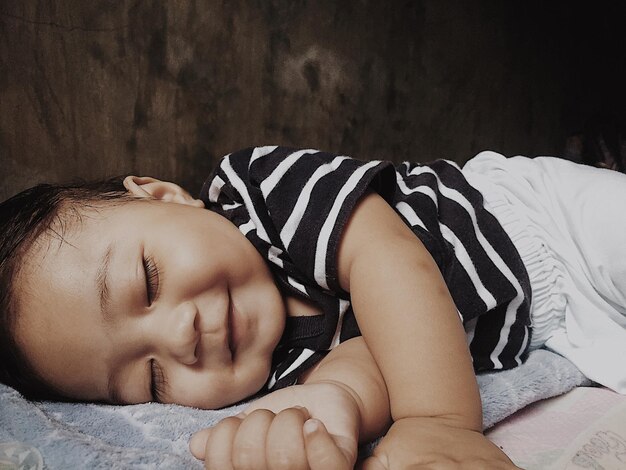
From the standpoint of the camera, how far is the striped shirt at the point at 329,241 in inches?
28.2

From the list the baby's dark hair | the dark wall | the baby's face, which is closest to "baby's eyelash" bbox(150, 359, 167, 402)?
the baby's face

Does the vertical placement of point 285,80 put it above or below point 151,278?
above

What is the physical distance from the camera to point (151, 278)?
27.0 inches

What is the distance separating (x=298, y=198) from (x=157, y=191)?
0.76 ft

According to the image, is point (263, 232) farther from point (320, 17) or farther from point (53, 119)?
point (320, 17)

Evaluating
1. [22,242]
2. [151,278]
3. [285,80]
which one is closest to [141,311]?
[151,278]

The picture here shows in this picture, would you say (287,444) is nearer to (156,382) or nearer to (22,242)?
(156,382)

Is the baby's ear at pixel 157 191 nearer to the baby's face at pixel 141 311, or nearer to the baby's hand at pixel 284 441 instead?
the baby's face at pixel 141 311

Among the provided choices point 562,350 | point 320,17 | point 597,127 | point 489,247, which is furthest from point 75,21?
point 597,127

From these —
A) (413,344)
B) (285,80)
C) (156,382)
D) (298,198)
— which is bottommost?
(156,382)

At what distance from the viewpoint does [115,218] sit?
2.36ft

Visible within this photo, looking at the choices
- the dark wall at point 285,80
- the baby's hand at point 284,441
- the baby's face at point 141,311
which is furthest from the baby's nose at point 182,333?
the dark wall at point 285,80

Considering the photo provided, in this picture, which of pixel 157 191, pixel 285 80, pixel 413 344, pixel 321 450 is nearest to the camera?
pixel 321 450

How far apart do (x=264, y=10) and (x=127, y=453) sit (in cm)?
97
